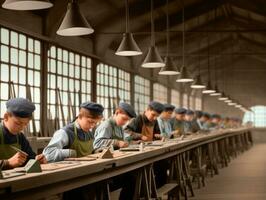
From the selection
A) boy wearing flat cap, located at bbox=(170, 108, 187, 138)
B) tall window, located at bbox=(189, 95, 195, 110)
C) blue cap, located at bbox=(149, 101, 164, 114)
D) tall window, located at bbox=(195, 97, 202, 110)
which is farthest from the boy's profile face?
tall window, located at bbox=(195, 97, 202, 110)

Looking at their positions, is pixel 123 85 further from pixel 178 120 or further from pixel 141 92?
pixel 178 120

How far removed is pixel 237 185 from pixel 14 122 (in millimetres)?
6672

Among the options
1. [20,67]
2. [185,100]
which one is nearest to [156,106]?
[20,67]

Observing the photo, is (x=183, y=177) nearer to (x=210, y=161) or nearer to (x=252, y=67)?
(x=210, y=161)

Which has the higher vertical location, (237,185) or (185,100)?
(185,100)

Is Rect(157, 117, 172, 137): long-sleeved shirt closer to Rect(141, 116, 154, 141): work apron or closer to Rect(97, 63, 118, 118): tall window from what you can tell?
Rect(141, 116, 154, 141): work apron

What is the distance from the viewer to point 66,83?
1409 cm

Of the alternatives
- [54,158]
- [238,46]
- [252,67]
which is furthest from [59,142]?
[252,67]

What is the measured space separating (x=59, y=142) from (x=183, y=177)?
12.5 feet

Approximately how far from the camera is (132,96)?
20.8 meters

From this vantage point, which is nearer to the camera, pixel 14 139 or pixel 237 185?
pixel 14 139

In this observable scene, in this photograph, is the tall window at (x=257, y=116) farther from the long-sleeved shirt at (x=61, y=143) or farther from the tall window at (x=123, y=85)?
the long-sleeved shirt at (x=61, y=143)

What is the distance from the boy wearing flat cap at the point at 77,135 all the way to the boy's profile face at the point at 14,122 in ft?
2.21

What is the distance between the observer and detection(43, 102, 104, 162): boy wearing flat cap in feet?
17.0
